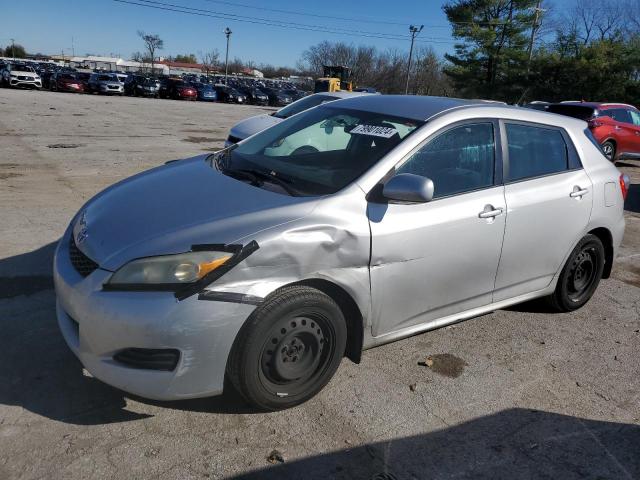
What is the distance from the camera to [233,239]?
268cm

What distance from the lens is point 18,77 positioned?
37.6 meters

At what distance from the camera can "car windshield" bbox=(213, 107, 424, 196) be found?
327 cm

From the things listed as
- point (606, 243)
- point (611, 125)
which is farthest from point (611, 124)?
point (606, 243)

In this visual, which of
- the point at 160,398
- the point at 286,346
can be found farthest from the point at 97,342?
the point at 286,346

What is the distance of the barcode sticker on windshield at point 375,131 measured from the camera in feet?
11.4

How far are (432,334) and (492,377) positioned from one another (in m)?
0.64

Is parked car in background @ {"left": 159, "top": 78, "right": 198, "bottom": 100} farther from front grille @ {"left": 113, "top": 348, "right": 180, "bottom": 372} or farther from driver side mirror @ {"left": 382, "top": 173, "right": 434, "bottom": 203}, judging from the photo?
front grille @ {"left": 113, "top": 348, "right": 180, "bottom": 372}

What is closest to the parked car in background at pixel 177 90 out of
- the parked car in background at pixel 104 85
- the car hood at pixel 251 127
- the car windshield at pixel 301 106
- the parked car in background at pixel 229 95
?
the parked car in background at pixel 229 95

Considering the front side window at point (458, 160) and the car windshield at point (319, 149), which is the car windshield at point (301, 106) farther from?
the front side window at point (458, 160)

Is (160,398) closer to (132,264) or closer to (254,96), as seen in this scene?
(132,264)

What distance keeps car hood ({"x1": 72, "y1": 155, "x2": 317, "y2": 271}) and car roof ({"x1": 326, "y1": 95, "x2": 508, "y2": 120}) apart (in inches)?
43.7

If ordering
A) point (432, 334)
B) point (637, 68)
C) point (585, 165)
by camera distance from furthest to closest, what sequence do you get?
point (637, 68), point (585, 165), point (432, 334)

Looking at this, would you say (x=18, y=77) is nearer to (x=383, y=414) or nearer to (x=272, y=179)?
(x=272, y=179)

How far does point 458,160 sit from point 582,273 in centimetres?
185
